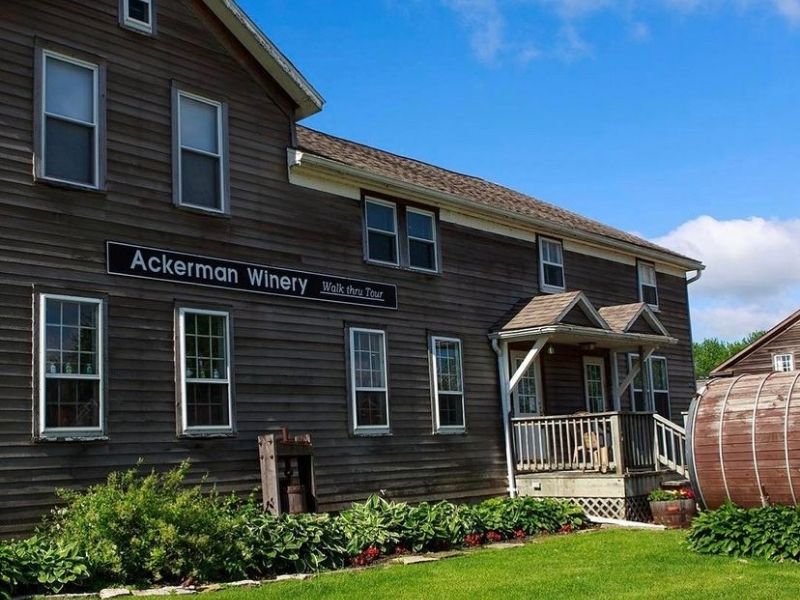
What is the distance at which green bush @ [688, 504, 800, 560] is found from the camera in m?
11.6

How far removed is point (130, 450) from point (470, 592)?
5.15m

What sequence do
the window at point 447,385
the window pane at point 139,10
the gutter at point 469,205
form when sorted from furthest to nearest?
1. the window at point 447,385
2. the gutter at point 469,205
3. the window pane at point 139,10

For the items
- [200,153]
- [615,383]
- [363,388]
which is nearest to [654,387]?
[615,383]

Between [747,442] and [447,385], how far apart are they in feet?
21.4

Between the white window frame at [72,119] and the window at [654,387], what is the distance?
1515cm

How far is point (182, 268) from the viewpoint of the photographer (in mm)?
13562

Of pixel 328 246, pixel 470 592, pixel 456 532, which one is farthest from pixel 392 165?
pixel 470 592

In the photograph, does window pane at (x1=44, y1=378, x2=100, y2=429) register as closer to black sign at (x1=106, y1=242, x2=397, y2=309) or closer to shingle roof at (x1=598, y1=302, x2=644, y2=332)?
black sign at (x1=106, y1=242, x2=397, y2=309)

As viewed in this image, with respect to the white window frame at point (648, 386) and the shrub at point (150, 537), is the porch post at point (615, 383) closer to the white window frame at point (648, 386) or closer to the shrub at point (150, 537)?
the white window frame at point (648, 386)

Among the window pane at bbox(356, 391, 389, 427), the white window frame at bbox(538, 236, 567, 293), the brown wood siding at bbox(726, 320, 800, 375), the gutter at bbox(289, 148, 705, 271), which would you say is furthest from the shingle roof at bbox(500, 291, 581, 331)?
the brown wood siding at bbox(726, 320, 800, 375)

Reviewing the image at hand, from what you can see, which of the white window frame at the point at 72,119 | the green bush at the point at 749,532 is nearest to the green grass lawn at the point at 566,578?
the green bush at the point at 749,532

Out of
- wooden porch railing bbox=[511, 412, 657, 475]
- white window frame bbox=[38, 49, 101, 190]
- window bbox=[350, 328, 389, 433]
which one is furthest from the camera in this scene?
wooden porch railing bbox=[511, 412, 657, 475]

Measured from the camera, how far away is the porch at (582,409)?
17.5 metres

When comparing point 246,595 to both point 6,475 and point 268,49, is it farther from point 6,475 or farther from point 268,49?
point 268,49
